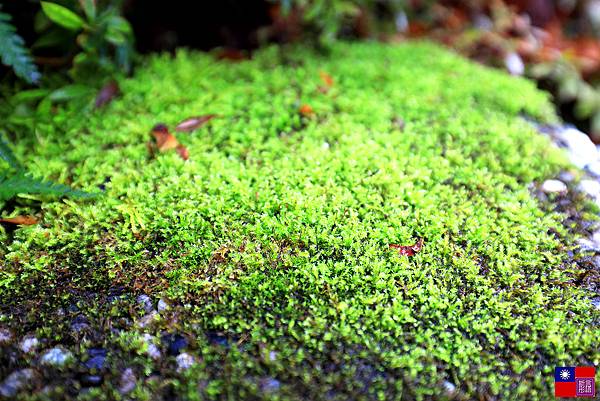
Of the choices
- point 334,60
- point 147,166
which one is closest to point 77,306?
point 147,166

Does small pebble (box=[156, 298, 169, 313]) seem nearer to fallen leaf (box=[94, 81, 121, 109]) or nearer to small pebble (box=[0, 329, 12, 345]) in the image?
small pebble (box=[0, 329, 12, 345])

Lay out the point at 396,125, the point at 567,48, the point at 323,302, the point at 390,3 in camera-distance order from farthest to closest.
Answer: the point at 567,48
the point at 390,3
the point at 396,125
the point at 323,302

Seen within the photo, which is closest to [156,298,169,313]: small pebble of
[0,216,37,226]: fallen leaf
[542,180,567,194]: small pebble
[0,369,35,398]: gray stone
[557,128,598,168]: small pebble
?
[0,369,35,398]: gray stone

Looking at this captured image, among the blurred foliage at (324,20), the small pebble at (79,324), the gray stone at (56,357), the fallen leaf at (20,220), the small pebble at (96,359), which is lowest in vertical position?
the small pebble at (96,359)

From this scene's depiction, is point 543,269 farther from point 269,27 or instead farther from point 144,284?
point 269,27

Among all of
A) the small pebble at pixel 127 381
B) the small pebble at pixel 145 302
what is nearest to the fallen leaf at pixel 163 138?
the small pebble at pixel 145 302

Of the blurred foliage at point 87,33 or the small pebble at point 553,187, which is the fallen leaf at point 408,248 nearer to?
the small pebble at point 553,187

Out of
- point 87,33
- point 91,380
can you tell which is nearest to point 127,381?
point 91,380
